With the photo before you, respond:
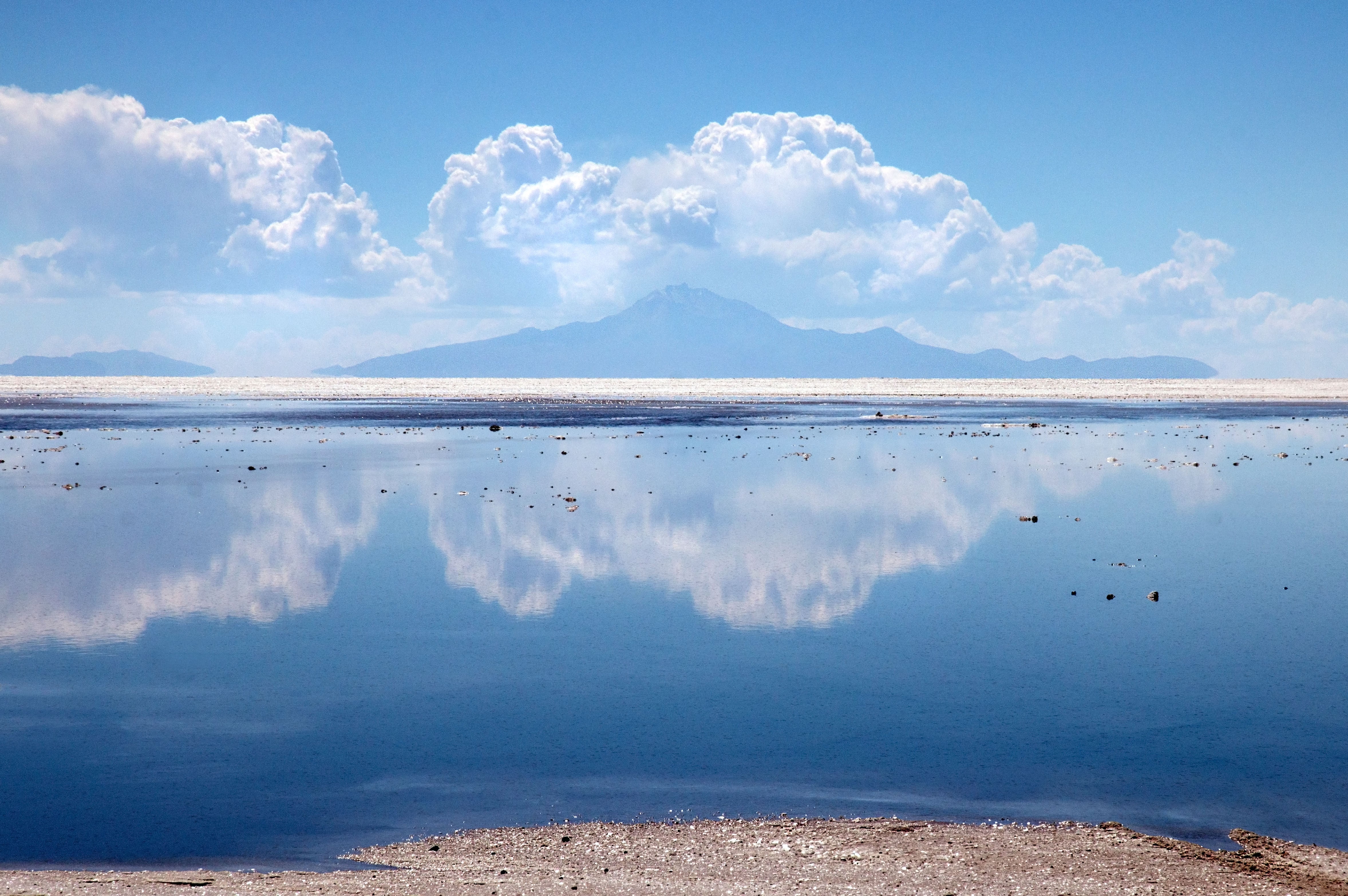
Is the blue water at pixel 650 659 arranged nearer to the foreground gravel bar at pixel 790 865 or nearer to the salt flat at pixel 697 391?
the foreground gravel bar at pixel 790 865

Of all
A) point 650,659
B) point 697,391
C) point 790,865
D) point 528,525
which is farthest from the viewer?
point 697,391

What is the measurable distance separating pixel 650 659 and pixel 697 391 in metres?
142

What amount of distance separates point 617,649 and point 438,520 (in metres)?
12.0

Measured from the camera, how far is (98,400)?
106250 mm

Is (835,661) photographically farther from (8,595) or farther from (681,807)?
(8,595)

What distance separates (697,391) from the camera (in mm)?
155250

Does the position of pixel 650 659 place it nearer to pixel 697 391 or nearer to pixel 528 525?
pixel 528 525

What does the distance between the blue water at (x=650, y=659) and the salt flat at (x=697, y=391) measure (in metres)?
92.3

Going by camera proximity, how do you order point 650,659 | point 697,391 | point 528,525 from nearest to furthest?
point 650,659, point 528,525, point 697,391

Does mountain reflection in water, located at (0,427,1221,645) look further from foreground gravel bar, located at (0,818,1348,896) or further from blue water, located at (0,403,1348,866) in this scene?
foreground gravel bar, located at (0,818,1348,896)

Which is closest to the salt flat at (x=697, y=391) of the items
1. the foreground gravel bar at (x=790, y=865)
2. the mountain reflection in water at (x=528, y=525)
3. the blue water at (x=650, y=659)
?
the mountain reflection in water at (x=528, y=525)

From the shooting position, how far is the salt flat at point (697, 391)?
12162 centimetres

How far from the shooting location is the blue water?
938 centimetres

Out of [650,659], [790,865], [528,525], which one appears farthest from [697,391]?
[790,865]
